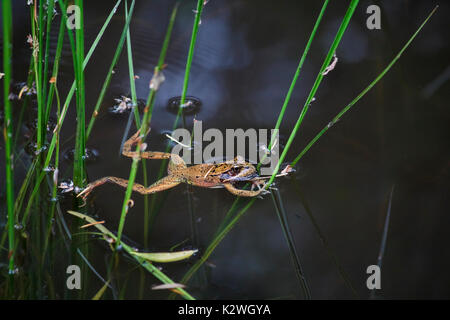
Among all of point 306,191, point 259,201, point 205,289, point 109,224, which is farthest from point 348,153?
point 109,224

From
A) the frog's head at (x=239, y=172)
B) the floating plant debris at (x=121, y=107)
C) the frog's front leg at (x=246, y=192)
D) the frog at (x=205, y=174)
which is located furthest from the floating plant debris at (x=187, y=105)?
the frog's front leg at (x=246, y=192)

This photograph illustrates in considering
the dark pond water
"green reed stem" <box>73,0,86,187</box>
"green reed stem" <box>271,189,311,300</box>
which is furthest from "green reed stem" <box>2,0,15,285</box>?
"green reed stem" <box>271,189,311,300</box>

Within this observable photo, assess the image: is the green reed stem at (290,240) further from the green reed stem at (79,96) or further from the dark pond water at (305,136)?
the green reed stem at (79,96)

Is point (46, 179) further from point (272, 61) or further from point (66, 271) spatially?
point (272, 61)

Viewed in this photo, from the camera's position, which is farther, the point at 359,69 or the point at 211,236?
the point at 359,69

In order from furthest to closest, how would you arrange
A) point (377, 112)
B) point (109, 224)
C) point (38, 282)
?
point (377, 112) → point (109, 224) → point (38, 282)

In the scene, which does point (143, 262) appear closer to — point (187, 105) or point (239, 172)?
point (239, 172)
